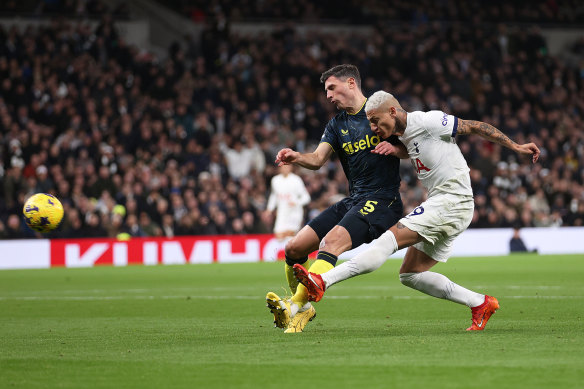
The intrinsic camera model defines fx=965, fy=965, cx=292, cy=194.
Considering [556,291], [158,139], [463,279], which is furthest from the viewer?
[158,139]

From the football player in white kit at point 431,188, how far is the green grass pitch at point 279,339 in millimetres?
543

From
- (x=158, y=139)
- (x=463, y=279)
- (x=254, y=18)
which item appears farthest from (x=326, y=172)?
(x=463, y=279)

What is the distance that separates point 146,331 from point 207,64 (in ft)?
69.7

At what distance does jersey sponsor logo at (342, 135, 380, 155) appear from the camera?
29.2ft

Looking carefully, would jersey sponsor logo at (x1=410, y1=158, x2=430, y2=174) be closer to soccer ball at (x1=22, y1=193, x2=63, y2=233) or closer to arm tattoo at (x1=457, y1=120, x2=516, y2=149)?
arm tattoo at (x1=457, y1=120, x2=516, y2=149)

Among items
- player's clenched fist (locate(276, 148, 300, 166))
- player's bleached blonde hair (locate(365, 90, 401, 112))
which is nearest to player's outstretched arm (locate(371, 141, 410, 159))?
player's bleached blonde hair (locate(365, 90, 401, 112))

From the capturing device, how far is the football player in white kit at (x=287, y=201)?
73.8ft

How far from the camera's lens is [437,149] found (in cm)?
839

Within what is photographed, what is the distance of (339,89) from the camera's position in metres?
9.02

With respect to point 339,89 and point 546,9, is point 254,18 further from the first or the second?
point 339,89

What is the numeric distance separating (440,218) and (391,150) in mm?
742

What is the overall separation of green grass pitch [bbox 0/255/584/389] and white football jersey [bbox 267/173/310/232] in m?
6.57

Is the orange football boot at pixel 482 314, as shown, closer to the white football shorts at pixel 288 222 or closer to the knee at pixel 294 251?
the knee at pixel 294 251

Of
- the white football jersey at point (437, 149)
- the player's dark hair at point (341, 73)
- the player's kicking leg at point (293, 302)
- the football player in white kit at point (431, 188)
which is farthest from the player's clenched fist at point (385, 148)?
the player's kicking leg at point (293, 302)
